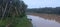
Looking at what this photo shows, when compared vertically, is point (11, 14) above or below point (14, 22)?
above

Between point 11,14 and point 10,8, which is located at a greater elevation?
point 10,8

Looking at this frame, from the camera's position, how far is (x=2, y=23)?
160 inches

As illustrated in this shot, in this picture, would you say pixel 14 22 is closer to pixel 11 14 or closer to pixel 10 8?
pixel 11 14

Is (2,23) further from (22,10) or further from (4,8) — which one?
(22,10)

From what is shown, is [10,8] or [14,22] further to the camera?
[10,8]

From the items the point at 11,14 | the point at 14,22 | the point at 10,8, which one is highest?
the point at 10,8

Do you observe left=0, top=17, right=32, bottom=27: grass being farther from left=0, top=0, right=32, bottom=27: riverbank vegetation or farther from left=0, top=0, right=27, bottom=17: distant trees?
left=0, top=0, right=27, bottom=17: distant trees

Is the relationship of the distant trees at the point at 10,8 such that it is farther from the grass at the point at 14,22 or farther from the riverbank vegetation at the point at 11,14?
the grass at the point at 14,22

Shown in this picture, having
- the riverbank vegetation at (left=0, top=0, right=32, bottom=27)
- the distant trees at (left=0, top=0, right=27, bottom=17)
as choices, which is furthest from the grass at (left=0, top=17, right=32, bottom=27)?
the distant trees at (left=0, top=0, right=27, bottom=17)

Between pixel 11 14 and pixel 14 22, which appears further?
pixel 11 14

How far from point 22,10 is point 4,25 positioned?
105cm

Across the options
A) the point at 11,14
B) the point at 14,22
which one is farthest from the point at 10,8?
the point at 14,22

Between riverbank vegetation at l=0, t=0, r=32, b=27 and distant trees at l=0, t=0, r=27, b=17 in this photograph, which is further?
distant trees at l=0, t=0, r=27, b=17

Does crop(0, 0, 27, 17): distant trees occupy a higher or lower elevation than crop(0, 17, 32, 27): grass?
higher
